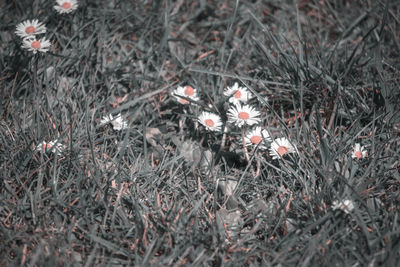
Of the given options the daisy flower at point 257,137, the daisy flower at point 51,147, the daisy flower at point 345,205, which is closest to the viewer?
the daisy flower at point 345,205

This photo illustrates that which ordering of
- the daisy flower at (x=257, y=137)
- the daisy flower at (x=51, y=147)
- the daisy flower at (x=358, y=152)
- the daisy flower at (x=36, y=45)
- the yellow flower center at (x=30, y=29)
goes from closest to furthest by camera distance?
the daisy flower at (x=51, y=147) → the daisy flower at (x=358, y=152) → the daisy flower at (x=257, y=137) → the daisy flower at (x=36, y=45) → the yellow flower center at (x=30, y=29)

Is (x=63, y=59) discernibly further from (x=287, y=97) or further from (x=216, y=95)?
(x=287, y=97)

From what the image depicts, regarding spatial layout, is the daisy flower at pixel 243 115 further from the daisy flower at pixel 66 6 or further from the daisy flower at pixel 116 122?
the daisy flower at pixel 66 6

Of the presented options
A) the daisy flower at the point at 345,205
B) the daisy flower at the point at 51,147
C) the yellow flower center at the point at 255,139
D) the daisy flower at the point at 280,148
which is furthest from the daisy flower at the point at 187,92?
the daisy flower at the point at 345,205

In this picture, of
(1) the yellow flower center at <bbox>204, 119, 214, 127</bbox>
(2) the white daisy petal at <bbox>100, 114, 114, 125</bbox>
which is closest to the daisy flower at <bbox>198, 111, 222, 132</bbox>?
(1) the yellow flower center at <bbox>204, 119, 214, 127</bbox>

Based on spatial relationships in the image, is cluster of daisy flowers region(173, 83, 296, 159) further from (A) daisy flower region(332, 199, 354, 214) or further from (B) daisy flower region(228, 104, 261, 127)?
(A) daisy flower region(332, 199, 354, 214)

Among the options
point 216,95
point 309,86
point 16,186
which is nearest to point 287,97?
point 309,86
